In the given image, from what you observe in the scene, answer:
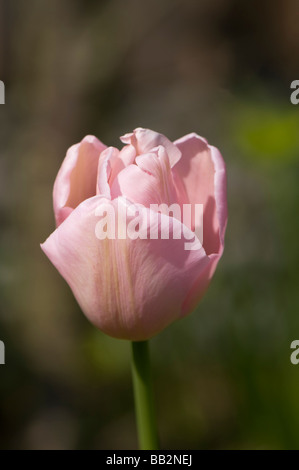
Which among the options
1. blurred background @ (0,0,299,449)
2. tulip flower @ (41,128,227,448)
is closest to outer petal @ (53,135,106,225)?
tulip flower @ (41,128,227,448)

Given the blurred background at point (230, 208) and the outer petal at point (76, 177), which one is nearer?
the outer petal at point (76, 177)

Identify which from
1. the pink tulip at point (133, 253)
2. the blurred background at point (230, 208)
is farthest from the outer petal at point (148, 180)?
the blurred background at point (230, 208)

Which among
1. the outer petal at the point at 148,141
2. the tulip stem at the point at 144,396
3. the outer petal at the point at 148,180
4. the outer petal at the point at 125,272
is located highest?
the outer petal at the point at 148,141

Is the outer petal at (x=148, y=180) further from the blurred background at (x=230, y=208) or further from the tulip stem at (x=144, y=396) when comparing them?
the blurred background at (x=230, y=208)

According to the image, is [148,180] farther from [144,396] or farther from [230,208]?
[230,208]

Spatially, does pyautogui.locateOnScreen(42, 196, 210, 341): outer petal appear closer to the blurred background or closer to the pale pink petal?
the pale pink petal

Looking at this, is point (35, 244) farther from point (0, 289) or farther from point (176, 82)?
point (176, 82)

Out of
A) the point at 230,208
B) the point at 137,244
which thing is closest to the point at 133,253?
the point at 137,244
